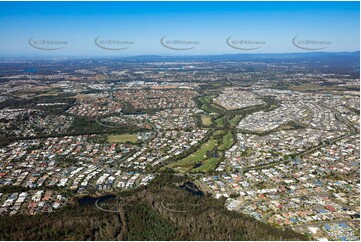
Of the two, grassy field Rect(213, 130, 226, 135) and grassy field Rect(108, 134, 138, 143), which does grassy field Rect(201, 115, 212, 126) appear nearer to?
grassy field Rect(213, 130, 226, 135)

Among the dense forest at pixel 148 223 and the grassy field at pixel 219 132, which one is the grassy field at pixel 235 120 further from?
the dense forest at pixel 148 223

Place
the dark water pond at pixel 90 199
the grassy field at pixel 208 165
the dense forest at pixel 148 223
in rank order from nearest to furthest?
1. the dense forest at pixel 148 223
2. the dark water pond at pixel 90 199
3. the grassy field at pixel 208 165

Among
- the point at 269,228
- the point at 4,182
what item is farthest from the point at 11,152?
the point at 269,228

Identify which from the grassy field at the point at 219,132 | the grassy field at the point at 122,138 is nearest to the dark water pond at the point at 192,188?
the grassy field at the point at 122,138

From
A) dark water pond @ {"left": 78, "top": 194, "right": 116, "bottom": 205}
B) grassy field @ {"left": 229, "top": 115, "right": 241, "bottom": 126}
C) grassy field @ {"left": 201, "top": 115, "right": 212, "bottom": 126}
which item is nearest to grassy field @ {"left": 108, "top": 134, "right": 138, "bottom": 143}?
grassy field @ {"left": 201, "top": 115, "right": 212, "bottom": 126}

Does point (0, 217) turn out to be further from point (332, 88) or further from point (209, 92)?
point (332, 88)

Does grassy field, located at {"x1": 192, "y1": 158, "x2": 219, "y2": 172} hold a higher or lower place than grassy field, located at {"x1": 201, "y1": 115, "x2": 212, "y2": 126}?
lower
